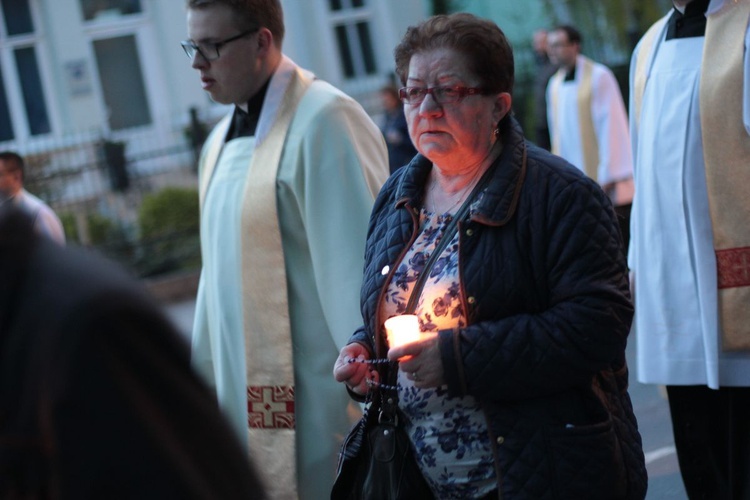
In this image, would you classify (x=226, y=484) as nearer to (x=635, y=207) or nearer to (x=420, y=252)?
(x=420, y=252)

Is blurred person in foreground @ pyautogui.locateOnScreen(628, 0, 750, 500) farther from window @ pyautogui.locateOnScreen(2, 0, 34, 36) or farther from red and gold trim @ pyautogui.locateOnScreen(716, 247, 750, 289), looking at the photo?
window @ pyautogui.locateOnScreen(2, 0, 34, 36)

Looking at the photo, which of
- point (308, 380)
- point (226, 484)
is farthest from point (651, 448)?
point (226, 484)

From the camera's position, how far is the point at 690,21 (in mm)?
4180

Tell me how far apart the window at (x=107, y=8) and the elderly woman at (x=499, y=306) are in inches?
789

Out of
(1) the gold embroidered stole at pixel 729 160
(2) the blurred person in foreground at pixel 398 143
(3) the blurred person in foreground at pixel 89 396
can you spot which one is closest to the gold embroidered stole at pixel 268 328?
(1) the gold embroidered stole at pixel 729 160

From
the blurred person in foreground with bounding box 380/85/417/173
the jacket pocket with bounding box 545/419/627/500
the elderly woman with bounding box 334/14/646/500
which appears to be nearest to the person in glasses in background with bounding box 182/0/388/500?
the elderly woman with bounding box 334/14/646/500

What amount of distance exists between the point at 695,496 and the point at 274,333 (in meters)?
1.59

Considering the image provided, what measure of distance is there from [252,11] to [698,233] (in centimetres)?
166

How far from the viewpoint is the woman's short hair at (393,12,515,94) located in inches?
123

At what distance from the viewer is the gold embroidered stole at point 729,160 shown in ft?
13.0

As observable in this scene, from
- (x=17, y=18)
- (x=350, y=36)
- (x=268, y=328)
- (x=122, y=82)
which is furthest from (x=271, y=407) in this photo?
(x=350, y=36)

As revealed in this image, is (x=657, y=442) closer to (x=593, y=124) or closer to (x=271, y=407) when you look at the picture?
(x=271, y=407)

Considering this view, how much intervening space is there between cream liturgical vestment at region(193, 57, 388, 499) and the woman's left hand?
37.2 inches

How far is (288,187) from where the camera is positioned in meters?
3.94
